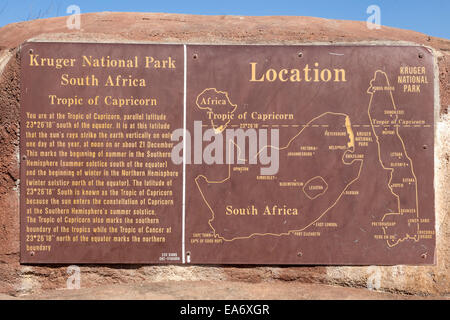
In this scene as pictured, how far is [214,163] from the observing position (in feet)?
10.9

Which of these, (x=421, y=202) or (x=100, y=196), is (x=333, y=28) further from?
(x=100, y=196)

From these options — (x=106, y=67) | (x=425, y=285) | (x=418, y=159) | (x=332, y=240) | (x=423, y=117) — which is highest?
(x=106, y=67)

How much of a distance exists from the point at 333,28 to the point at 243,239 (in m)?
1.92

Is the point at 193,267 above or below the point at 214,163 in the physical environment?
below

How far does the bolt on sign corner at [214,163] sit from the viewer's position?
329cm

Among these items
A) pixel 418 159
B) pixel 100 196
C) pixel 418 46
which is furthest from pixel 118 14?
pixel 418 159

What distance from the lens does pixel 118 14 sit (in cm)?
372

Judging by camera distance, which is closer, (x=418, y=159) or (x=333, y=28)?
(x=418, y=159)

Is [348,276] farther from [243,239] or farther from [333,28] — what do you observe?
[333,28]

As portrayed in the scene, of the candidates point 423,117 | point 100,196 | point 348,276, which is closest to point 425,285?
point 348,276

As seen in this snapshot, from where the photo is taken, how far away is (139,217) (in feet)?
10.8

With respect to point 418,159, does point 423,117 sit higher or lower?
higher

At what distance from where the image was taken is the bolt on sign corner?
3.29 meters

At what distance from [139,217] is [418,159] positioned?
7.35ft
